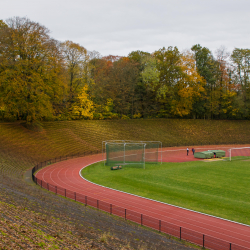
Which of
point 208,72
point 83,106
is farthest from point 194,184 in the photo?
point 208,72

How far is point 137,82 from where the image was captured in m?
66.8

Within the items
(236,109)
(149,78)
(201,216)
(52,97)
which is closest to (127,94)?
(149,78)

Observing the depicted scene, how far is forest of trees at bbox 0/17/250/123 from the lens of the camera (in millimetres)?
43594

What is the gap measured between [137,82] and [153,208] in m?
52.1

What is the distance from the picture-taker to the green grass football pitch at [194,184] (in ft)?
57.9

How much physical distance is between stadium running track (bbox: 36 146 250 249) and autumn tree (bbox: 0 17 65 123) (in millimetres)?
13964

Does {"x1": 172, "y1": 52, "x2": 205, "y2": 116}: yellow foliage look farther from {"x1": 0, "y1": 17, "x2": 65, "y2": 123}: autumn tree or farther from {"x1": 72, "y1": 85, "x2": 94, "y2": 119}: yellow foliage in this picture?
{"x1": 0, "y1": 17, "x2": 65, "y2": 123}: autumn tree

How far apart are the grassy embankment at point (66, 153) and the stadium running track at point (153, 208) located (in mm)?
2973

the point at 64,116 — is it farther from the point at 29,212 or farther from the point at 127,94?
the point at 29,212

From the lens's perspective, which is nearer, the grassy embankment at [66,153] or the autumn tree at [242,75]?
the grassy embankment at [66,153]

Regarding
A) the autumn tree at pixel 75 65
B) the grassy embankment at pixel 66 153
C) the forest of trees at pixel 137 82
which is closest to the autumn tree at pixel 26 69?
the forest of trees at pixel 137 82

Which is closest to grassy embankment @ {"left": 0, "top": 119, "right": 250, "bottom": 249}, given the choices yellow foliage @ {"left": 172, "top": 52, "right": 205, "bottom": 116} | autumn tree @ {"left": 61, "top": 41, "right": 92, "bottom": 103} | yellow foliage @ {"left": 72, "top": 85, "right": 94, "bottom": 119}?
yellow foliage @ {"left": 72, "top": 85, "right": 94, "bottom": 119}

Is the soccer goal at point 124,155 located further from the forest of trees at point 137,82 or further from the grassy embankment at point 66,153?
the forest of trees at point 137,82

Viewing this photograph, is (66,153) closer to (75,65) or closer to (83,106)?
(83,106)
